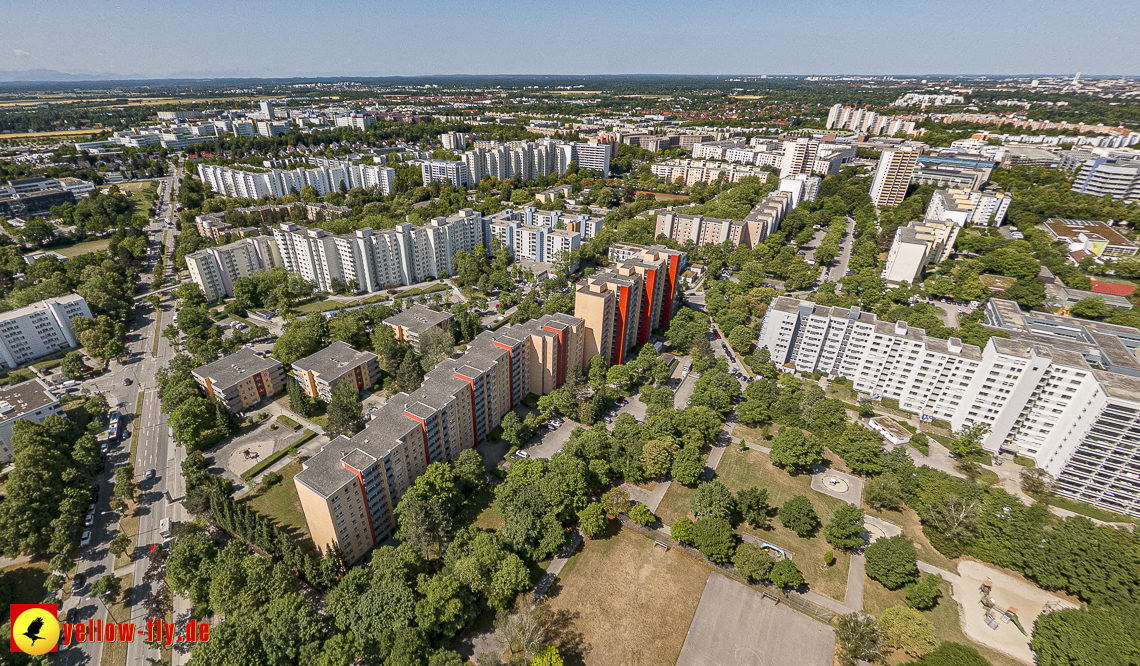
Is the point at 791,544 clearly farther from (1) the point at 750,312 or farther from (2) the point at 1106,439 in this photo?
(1) the point at 750,312

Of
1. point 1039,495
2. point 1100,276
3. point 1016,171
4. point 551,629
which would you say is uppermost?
point 1016,171

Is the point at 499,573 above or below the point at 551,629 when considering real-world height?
above

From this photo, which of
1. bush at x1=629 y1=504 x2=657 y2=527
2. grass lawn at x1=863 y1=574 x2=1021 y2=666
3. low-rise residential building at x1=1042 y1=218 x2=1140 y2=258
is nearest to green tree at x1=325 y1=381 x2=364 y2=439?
bush at x1=629 y1=504 x2=657 y2=527

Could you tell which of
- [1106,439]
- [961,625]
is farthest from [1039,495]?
[961,625]

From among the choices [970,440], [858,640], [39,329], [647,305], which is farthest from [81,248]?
[970,440]

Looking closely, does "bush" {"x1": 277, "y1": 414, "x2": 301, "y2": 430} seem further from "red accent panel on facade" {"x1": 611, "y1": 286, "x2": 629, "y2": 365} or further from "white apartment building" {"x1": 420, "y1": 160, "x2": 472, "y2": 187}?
"white apartment building" {"x1": 420, "y1": 160, "x2": 472, "y2": 187}
